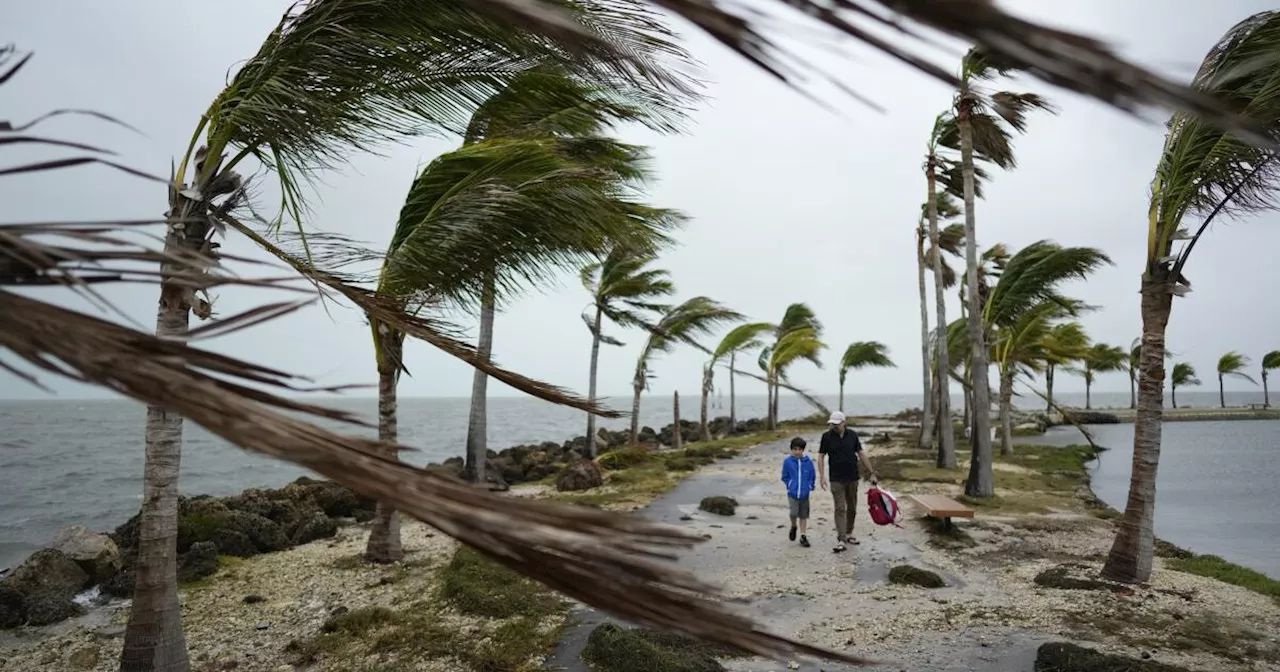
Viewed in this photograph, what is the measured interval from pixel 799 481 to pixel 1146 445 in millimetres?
3928

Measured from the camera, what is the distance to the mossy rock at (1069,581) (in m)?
6.87

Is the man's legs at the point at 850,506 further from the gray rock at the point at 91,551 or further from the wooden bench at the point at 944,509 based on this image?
the gray rock at the point at 91,551

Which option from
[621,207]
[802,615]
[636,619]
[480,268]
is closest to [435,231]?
[480,268]

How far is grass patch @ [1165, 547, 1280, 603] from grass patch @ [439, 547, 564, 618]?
7218 mm

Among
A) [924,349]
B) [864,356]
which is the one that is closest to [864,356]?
[864,356]

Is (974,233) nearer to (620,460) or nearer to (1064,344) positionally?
(620,460)

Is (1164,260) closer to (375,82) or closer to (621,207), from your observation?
(621,207)

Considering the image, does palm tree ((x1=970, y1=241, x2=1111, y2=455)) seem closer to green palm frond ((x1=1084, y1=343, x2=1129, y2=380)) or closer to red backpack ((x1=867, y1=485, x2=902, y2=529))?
red backpack ((x1=867, y1=485, x2=902, y2=529))

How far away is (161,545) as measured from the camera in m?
4.53

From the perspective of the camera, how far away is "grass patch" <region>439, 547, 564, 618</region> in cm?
632

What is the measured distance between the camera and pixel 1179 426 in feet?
134

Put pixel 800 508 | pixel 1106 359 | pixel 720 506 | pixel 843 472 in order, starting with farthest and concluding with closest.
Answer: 1. pixel 1106 359
2. pixel 720 506
3. pixel 800 508
4. pixel 843 472

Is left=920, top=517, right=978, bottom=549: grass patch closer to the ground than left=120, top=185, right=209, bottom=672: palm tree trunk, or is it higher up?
closer to the ground

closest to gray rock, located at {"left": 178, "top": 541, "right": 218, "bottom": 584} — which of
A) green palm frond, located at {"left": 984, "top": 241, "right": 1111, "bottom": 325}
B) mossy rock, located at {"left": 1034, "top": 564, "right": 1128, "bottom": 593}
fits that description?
mossy rock, located at {"left": 1034, "top": 564, "right": 1128, "bottom": 593}
